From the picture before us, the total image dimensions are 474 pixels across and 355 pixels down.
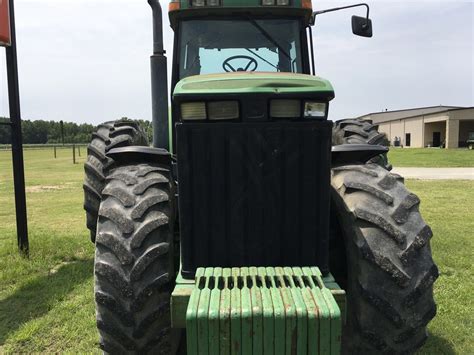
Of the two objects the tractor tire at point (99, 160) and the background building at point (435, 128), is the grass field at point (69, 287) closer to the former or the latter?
the tractor tire at point (99, 160)

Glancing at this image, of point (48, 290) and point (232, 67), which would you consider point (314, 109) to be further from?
→ point (48, 290)

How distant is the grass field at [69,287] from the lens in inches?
153

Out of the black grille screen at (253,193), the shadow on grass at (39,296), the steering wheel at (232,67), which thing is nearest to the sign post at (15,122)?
the shadow on grass at (39,296)

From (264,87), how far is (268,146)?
34cm

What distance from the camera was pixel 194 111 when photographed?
266 cm

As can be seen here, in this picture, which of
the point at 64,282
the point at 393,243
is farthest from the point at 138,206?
the point at 64,282

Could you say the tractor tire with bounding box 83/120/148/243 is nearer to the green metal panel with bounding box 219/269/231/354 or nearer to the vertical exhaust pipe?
the vertical exhaust pipe

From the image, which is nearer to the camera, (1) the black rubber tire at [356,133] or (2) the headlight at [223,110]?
(2) the headlight at [223,110]

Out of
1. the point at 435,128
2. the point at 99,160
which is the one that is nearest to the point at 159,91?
the point at 99,160

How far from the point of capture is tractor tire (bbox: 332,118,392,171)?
4961 millimetres

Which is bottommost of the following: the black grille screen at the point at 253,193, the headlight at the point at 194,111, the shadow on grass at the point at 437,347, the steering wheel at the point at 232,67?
the shadow on grass at the point at 437,347

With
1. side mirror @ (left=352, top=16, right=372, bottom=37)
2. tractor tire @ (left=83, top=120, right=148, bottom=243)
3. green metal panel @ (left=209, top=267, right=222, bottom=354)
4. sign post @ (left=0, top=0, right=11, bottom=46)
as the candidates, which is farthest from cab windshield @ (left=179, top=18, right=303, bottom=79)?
sign post @ (left=0, top=0, right=11, bottom=46)

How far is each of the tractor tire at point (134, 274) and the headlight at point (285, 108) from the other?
861 millimetres

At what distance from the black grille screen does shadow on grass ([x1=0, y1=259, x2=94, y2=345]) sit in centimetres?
242
